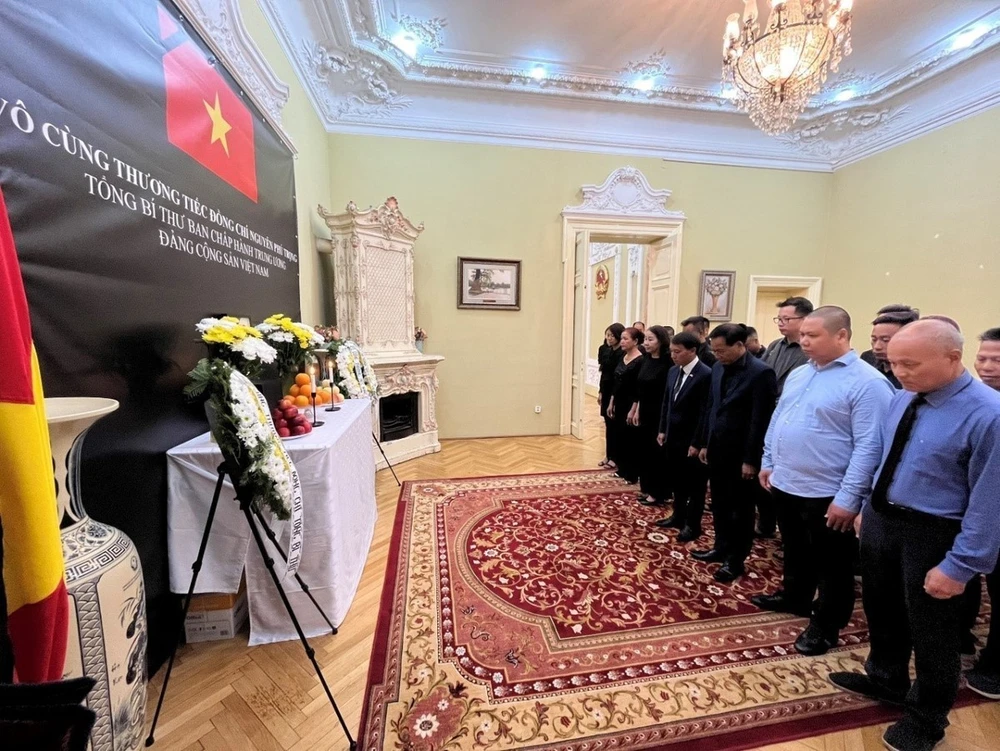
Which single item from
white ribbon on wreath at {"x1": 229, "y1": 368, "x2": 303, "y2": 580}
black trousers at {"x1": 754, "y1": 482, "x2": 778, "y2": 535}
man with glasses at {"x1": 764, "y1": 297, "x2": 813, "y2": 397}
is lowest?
black trousers at {"x1": 754, "y1": 482, "x2": 778, "y2": 535}

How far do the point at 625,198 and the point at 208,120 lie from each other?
15.7 feet

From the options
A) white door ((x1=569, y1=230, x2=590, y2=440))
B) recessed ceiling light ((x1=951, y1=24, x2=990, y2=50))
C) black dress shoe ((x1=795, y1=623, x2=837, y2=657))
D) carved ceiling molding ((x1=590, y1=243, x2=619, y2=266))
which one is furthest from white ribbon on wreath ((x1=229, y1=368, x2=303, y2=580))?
carved ceiling molding ((x1=590, y1=243, x2=619, y2=266))

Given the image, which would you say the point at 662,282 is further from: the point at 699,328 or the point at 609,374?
the point at 699,328

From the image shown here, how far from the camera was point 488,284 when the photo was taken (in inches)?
204

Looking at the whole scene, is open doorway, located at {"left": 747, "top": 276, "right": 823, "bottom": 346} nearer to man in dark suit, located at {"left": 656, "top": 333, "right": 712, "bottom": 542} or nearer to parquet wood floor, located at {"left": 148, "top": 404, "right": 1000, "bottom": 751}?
man in dark suit, located at {"left": 656, "top": 333, "right": 712, "bottom": 542}

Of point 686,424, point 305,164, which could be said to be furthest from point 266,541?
point 305,164

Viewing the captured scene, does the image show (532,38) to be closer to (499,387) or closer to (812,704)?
(499,387)

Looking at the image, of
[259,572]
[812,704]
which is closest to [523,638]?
[812,704]

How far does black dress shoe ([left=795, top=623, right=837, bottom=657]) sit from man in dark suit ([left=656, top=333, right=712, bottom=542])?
0.91 m

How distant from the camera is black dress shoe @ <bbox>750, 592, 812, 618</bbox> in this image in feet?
6.60

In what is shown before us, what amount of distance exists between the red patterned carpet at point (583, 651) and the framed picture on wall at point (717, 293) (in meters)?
3.93

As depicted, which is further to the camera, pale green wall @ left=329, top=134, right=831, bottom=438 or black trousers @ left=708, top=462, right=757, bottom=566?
pale green wall @ left=329, top=134, right=831, bottom=438

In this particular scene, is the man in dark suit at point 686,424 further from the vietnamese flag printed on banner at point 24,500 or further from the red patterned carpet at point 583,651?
the vietnamese flag printed on banner at point 24,500

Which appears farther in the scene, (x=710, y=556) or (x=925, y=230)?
(x=925, y=230)
